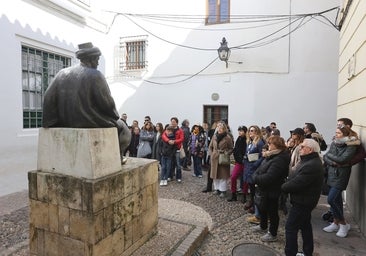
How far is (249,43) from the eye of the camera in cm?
1076

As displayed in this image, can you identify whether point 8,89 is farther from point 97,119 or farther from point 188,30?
point 188,30

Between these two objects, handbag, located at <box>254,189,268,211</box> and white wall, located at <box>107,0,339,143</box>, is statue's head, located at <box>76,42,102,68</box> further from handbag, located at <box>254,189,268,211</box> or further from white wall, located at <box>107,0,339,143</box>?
white wall, located at <box>107,0,339,143</box>

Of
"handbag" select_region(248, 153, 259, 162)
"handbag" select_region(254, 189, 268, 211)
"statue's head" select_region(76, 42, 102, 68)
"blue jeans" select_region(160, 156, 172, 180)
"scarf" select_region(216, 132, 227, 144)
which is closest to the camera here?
"statue's head" select_region(76, 42, 102, 68)

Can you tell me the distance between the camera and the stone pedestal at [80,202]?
2.77 metres

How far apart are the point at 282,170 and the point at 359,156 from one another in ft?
4.51

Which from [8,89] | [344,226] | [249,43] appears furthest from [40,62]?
[344,226]

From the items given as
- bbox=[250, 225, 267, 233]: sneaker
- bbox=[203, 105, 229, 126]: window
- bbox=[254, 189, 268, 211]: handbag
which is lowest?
bbox=[250, 225, 267, 233]: sneaker

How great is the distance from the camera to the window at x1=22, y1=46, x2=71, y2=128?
7301 millimetres

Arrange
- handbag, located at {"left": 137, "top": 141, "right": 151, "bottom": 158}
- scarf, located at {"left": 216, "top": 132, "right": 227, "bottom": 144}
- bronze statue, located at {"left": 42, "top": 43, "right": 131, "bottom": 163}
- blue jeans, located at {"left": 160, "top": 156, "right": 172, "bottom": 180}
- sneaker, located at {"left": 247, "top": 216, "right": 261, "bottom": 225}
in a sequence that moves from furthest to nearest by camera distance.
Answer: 1. handbag, located at {"left": 137, "top": 141, "right": 151, "bottom": 158}
2. blue jeans, located at {"left": 160, "top": 156, "right": 172, "bottom": 180}
3. scarf, located at {"left": 216, "top": 132, "right": 227, "bottom": 144}
4. sneaker, located at {"left": 247, "top": 216, "right": 261, "bottom": 225}
5. bronze statue, located at {"left": 42, "top": 43, "right": 131, "bottom": 163}

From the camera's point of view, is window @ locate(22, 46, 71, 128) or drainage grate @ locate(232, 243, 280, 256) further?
window @ locate(22, 46, 71, 128)

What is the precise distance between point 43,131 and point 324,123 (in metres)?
9.71

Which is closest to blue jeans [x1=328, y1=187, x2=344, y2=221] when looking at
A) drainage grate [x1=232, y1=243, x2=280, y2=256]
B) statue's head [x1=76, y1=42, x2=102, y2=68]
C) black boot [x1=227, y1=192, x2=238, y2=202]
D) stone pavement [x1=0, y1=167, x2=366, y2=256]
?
stone pavement [x1=0, y1=167, x2=366, y2=256]

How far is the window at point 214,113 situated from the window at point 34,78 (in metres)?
6.00

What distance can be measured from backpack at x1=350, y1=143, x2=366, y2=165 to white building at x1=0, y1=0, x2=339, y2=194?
6.27m
